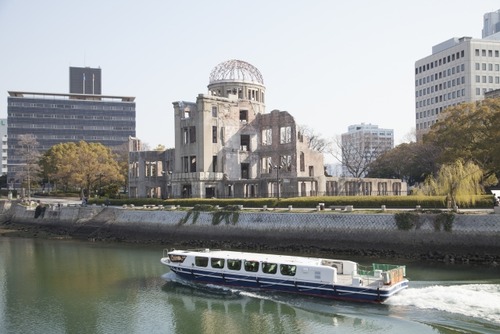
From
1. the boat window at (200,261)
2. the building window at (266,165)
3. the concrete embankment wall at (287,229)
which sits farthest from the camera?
the building window at (266,165)

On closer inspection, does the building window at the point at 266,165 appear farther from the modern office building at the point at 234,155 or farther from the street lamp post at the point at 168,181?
the street lamp post at the point at 168,181

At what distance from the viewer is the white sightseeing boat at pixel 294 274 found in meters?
32.1

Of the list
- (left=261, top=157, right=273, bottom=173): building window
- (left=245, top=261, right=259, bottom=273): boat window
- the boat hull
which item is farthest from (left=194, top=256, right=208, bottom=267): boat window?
(left=261, top=157, right=273, bottom=173): building window

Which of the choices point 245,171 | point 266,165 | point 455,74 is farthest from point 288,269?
point 455,74

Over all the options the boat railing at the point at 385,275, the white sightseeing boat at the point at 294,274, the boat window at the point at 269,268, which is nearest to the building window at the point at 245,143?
the white sightseeing boat at the point at 294,274

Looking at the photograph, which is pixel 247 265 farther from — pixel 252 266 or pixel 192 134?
pixel 192 134

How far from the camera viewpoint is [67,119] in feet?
563

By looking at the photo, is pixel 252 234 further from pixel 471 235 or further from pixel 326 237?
pixel 471 235

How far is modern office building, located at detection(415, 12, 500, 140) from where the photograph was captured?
416 ft

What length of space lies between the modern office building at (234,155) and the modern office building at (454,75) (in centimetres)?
4008

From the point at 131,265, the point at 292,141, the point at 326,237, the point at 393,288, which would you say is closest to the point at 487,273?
the point at 393,288

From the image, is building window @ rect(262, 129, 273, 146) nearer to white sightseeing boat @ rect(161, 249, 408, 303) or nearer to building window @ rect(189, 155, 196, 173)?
building window @ rect(189, 155, 196, 173)

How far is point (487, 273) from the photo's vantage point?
38.0 metres

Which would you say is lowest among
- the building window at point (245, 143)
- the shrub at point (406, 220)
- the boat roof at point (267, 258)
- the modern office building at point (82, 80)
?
the boat roof at point (267, 258)
